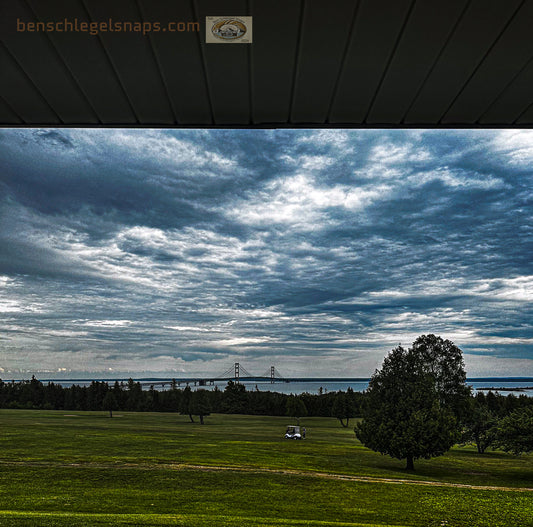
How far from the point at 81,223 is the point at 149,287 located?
5468 centimetres

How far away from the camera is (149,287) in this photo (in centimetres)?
14650
